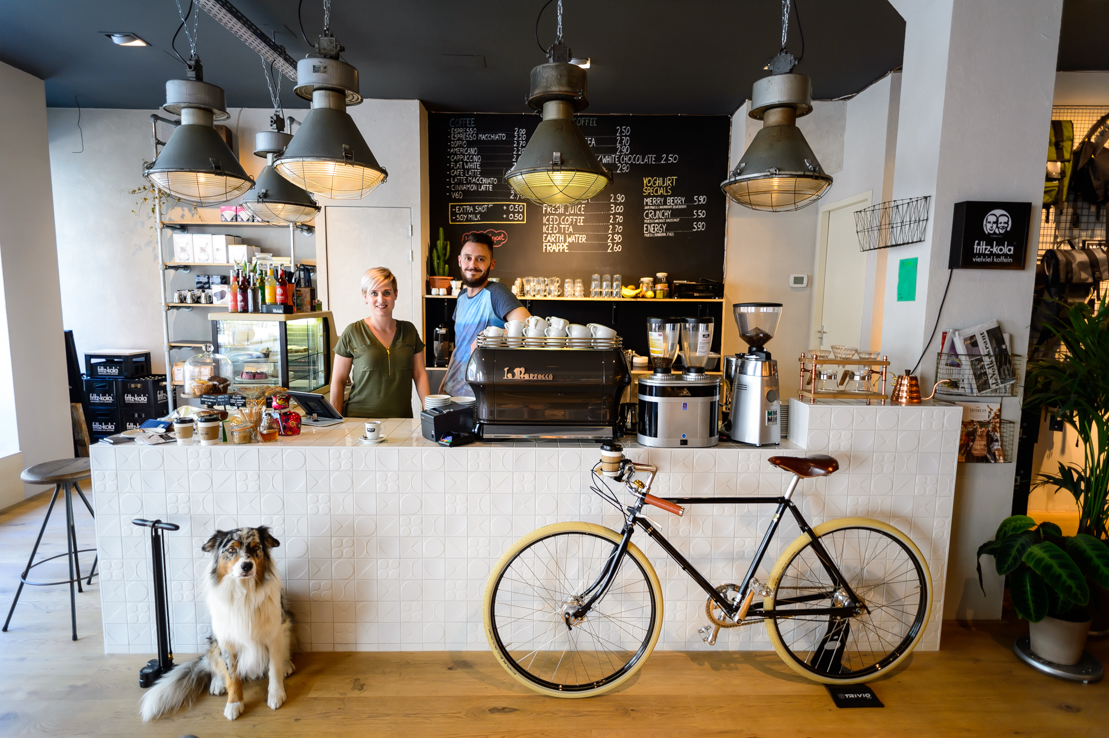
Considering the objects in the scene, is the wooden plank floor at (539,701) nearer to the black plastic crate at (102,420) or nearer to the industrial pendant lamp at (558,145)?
the industrial pendant lamp at (558,145)

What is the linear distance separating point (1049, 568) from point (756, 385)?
1.31 m

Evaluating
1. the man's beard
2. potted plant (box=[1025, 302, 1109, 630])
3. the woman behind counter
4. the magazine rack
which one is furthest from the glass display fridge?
potted plant (box=[1025, 302, 1109, 630])

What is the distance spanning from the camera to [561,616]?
2.25 m

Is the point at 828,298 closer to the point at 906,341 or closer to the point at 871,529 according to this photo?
the point at 906,341

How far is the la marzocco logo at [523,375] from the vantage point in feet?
7.42

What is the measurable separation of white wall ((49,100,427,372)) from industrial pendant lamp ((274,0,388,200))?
2776mm

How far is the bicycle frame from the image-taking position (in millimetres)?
2080

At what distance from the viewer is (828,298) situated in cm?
496

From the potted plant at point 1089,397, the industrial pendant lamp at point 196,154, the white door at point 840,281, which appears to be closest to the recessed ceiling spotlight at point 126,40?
the industrial pendant lamp at point 196,154

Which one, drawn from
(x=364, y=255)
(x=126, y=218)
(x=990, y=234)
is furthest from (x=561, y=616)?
(x=126, y=218)

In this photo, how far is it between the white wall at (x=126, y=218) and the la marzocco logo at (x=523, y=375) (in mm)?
3023

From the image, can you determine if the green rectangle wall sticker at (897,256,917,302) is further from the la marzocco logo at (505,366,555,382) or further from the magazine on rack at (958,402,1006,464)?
the la marzocco logo at (505,366,555,382)

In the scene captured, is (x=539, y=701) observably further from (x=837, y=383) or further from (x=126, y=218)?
(x=126, y=218)

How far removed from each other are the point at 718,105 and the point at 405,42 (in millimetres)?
2680
